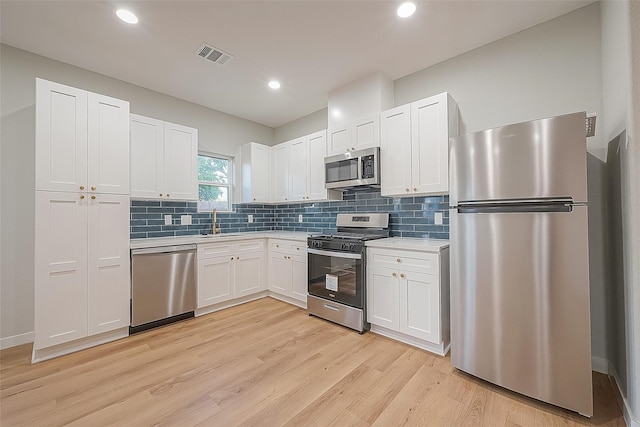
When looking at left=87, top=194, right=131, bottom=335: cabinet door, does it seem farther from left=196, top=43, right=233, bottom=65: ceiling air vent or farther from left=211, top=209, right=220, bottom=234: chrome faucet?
left=196, top=43, right=233, bottom=65: ceiling air vent

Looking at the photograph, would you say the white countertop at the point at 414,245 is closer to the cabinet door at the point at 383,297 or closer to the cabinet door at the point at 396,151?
the cabinet door at the point at 383,297

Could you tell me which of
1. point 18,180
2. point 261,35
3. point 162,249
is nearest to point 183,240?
point 162,249

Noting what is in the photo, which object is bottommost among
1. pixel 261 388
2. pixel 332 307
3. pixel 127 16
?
pixel 261 388

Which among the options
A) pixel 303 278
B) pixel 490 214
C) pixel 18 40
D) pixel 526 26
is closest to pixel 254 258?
pixel 303 278

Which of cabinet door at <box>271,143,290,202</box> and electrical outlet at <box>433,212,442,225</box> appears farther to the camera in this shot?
cabinet door at <box>271,143,290,202</box>

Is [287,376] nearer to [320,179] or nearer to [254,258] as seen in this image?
[254,258]

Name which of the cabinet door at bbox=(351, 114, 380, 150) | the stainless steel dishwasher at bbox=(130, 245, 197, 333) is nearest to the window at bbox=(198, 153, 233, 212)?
the stainless steel dishwasher at bbox=(130, 245, 197, 333)

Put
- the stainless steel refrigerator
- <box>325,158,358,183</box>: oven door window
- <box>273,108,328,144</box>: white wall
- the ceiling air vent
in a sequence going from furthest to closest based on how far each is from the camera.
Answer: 1. <box>273,108,328,144</box>: white wall
2. <box>325,158,358,183</box>: oven door window
3. the ceiling air vent
4. the stainless steel refrigerator

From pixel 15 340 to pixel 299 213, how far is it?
3.44 metres

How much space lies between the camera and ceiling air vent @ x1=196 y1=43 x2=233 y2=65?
99.1 inches

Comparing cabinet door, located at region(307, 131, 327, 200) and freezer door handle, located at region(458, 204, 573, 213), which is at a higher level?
cabinet door, located at region(307, 131, 327, 200)

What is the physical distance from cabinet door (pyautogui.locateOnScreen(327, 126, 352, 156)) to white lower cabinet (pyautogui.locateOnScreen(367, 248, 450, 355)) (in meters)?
1.36

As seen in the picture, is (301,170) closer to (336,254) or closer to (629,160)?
(336,254)

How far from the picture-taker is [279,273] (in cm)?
367
